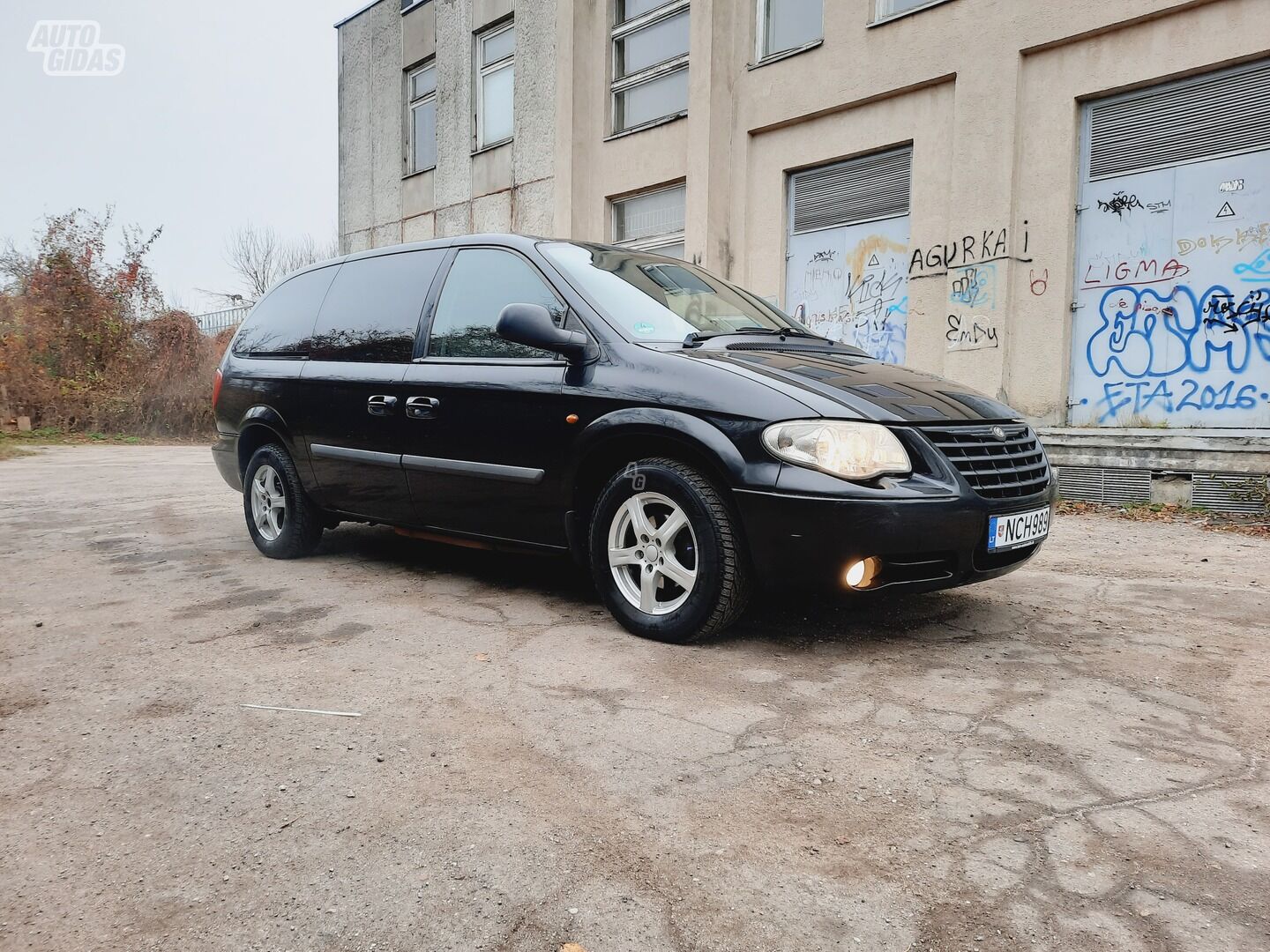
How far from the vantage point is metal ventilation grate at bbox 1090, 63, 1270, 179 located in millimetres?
7539

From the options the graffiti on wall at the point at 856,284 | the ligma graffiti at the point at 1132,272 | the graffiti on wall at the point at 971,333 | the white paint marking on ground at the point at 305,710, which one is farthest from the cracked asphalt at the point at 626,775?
the graffiti on wall at the point at 856,284

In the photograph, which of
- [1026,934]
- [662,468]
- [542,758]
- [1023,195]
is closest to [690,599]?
[662,468]

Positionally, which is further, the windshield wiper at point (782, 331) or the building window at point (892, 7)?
the building window at point (892, 7)

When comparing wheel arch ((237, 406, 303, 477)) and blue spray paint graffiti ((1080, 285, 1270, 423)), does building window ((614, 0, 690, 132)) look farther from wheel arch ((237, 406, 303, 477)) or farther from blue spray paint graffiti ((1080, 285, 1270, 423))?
wheel arch ((237, 406, 303, 477))

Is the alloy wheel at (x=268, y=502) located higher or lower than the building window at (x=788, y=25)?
lower

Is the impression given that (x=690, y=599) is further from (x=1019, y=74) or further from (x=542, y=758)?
(x=1019, y=74)

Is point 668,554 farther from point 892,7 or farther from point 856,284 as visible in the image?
point 892,7

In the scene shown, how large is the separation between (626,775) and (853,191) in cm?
924

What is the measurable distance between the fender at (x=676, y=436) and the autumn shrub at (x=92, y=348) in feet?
60.3

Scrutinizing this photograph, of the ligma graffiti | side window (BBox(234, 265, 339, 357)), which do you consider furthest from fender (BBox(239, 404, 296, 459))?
the ligma graffiti

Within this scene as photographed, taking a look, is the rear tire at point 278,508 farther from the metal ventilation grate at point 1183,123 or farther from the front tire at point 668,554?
the metal ventilation grate at point 1183,123

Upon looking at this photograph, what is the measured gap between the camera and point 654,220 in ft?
42.5

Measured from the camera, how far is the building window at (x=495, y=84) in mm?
15172

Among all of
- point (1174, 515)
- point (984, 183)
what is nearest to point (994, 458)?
point (1174, 515)
